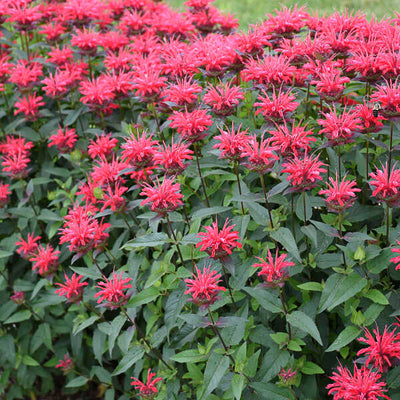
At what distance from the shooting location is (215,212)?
1.86 meters

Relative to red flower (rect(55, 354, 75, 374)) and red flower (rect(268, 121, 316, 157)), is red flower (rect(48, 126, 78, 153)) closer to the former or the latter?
red flower (rect(55, 354, 75, 374))

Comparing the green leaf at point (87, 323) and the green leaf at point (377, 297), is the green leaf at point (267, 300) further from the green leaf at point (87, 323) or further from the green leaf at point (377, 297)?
the green leaf at point (87, 323)

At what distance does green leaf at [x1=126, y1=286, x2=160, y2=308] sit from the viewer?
194 cm

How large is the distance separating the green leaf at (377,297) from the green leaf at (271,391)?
17.6 inches

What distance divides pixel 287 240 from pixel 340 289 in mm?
236

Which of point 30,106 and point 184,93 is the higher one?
point 184,93

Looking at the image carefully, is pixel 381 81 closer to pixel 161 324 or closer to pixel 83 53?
pixel 161 324

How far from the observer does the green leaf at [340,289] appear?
1.64 metres

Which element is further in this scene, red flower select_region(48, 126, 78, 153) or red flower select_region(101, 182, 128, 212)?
red flower select_region(48, 126, 78, 153)

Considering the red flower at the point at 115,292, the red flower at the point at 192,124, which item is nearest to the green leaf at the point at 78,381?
the red flower at the point at 115,292

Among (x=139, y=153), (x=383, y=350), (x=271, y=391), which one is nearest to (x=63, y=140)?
(x=139, y=153)

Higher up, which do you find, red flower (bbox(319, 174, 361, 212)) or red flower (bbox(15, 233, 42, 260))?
red flower (bbox(319, 174, 361, 212))

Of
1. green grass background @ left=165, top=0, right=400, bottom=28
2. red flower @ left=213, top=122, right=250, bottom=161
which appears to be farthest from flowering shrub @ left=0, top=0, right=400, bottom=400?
green grass background @ left=165, top=0, right=400, bottom=28

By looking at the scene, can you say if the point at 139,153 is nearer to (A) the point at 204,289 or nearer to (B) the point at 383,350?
(A) the point at 204,289
